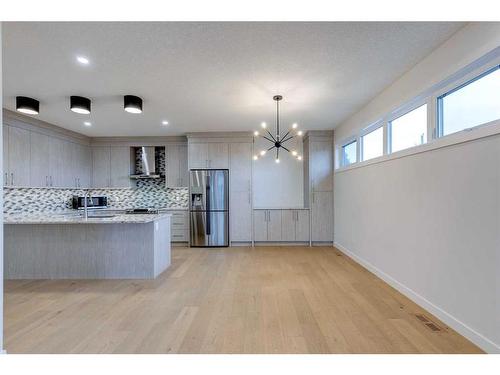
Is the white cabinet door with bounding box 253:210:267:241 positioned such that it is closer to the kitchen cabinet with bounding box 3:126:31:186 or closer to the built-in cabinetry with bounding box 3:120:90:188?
the built-in cabinetry with bounding box 3:120:90:188

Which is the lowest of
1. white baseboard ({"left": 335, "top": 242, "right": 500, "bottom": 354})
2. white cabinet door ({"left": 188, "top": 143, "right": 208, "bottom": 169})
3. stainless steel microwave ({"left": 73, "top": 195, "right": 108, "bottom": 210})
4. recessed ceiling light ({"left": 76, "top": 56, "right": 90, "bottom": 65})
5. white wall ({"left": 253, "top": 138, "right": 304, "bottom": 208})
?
white baseboard ({"left": 335, "top": 242, "right": 500, "bottom": 354})

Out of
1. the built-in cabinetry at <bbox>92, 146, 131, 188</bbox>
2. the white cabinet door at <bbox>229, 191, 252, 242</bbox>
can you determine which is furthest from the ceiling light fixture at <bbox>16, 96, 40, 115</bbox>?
the white cabinet door at <bbox>229, 191, 252, 242</bbox>

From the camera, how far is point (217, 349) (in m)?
1.93

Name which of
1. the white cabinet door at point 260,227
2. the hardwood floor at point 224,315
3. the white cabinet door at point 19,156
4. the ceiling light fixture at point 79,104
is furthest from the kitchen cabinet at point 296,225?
the white cabinet door at point 19,156

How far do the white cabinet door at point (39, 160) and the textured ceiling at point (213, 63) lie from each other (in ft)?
2.62

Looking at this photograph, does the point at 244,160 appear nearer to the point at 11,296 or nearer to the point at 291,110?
the point at 291,110

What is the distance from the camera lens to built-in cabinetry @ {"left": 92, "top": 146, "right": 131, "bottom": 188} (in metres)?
6.12

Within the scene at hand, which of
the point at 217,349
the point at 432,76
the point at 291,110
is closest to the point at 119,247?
the point at 217,349

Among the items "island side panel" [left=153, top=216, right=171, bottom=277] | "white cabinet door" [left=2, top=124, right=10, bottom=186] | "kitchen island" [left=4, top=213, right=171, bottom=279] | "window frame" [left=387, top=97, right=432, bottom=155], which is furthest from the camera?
"white cabinet door" [left=2, top=124, right=10, bottom=186]

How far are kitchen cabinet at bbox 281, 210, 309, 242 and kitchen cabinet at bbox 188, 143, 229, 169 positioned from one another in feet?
6.00

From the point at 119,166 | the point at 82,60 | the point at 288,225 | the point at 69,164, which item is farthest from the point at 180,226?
the point at 82,60

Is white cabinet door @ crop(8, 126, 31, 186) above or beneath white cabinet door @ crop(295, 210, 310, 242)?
above

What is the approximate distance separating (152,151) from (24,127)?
2.36 metres

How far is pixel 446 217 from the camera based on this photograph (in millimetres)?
2262
